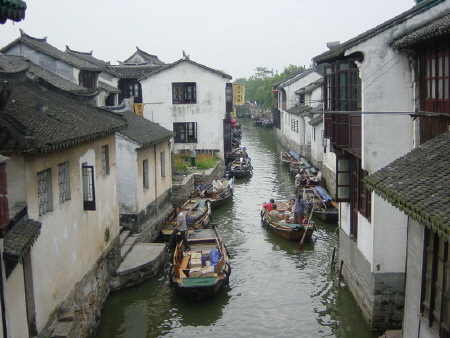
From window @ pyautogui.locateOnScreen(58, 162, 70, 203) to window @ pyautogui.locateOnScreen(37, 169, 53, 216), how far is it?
0.67 meters

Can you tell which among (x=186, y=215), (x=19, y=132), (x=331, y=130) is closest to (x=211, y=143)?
(x=186, y=215)

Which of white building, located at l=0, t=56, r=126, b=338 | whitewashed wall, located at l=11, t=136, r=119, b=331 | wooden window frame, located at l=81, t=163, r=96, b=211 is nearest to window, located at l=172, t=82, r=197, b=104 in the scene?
white building, located at l=0, t=56, r=126, b=338

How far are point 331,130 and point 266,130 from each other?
63486 mm

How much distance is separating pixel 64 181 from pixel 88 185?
4.22 ft

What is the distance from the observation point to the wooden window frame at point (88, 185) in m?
14.1

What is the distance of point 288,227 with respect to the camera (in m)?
22.6

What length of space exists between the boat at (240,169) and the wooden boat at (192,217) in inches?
462

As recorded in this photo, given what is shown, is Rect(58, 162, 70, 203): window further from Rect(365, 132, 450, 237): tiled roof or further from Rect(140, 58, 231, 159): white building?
Rect(140, 58, 231, 159): white building

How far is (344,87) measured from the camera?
15.3 m

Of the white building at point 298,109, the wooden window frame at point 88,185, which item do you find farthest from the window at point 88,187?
the white building at point 298,109

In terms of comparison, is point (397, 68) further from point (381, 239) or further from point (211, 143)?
point (211, 143)

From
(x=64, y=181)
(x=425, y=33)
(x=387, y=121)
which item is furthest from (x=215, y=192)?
(x=425, y=33)

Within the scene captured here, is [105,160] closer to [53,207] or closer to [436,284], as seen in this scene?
[53,207]

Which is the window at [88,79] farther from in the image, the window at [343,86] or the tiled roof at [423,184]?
the tiled roof at [423,184]
